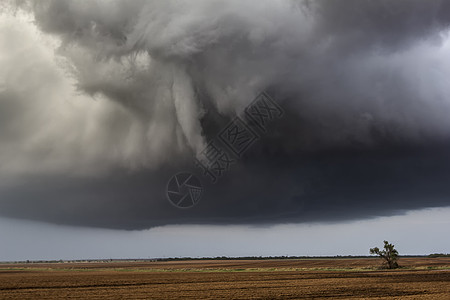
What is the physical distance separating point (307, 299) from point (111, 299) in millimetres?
18357

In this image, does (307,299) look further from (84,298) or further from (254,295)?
(84,298)

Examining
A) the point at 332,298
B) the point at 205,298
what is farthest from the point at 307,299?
the point at 205,298

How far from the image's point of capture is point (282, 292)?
42531 mm

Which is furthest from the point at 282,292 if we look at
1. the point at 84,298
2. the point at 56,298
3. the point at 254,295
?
the point at 56,298

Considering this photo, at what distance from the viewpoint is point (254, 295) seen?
131ft

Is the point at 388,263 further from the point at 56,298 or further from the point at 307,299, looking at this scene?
the point at 56,298

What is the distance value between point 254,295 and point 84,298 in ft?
55.1

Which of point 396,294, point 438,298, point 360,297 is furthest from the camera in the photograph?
point 396,294

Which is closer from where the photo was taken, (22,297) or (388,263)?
(22,297)

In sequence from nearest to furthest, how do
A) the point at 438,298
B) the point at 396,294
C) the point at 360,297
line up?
the point at 438,298
the point at 360,297
the point at 396,294

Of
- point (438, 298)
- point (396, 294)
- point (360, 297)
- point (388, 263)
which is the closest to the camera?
point (438, 298)

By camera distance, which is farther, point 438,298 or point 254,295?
point 254,295

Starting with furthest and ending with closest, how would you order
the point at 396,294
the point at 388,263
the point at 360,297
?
the point at 388,263 → the point at 396,294 → the point at 360,297

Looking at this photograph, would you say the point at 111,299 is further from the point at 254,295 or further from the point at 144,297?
the point at 254,295
